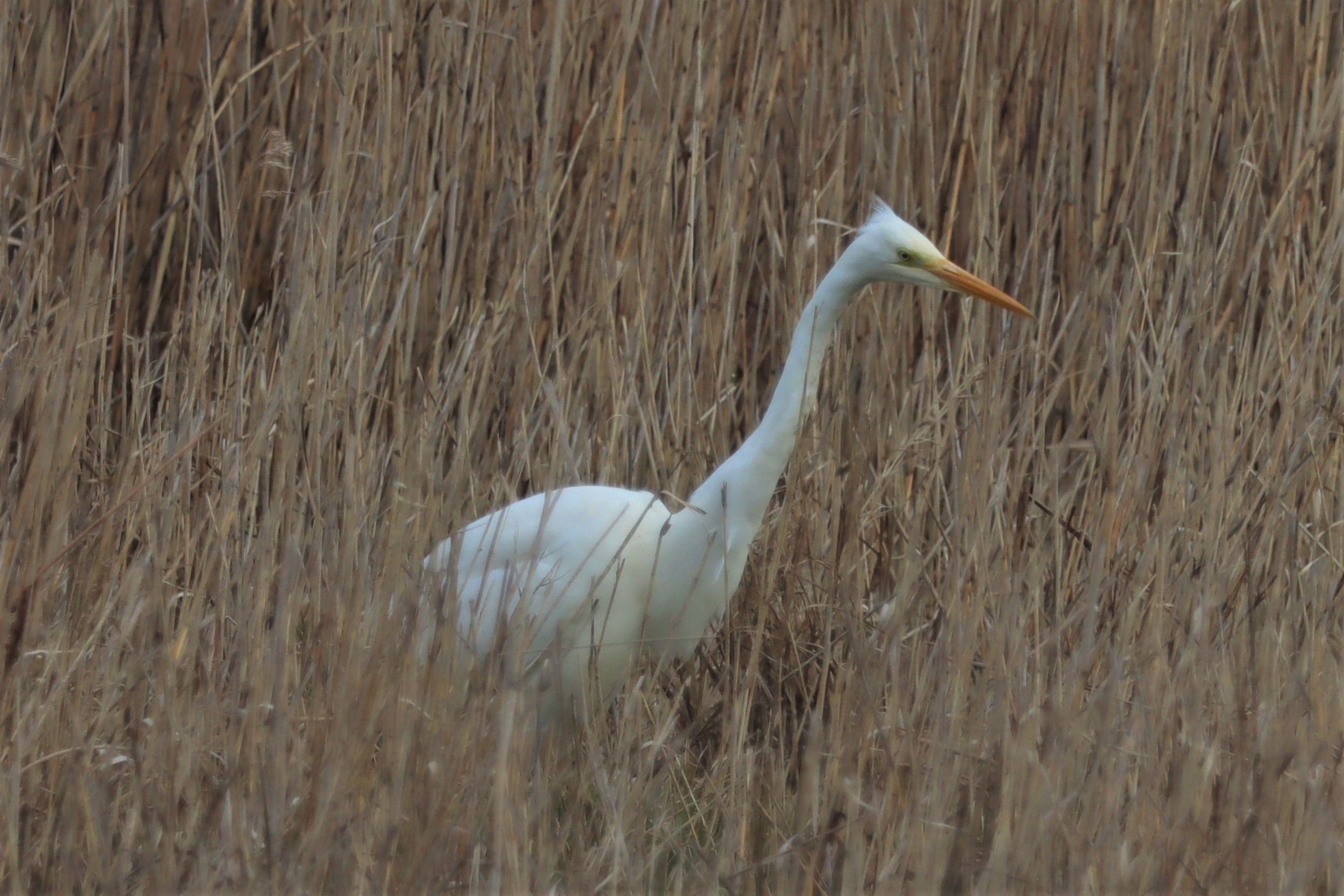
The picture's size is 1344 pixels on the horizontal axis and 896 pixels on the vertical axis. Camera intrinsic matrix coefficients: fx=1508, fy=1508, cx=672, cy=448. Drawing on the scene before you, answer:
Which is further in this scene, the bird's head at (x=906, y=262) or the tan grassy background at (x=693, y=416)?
the bird's head at (x=906, y=262)

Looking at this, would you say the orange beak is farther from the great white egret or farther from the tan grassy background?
the tan grassy background

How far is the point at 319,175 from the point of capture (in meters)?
2.42

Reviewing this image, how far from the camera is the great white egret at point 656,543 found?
180 centimetres

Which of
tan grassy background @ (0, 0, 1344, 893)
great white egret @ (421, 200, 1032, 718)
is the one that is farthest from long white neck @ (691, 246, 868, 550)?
tan grassy background @ (0, 0, 1344, 893)

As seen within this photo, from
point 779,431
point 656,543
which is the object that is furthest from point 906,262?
point 656,543

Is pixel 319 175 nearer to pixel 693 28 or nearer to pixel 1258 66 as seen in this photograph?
pixel 693 28

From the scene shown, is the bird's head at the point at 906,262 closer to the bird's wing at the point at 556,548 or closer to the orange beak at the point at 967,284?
the orange beak at the point at 967,284

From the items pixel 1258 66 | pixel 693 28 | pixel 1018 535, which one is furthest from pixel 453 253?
pixel 1258 66

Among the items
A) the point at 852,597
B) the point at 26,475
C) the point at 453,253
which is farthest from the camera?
the point at 453,253

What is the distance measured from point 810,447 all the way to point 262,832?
3.75 feet

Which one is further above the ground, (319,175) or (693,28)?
(693,28)

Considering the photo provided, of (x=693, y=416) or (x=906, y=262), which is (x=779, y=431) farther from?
(x=693, y=416)

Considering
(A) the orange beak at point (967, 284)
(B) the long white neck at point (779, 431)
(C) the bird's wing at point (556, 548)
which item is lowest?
(C) the bird's wing at point (556, 548)

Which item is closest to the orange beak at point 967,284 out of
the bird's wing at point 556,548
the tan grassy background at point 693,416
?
the tan grassy background at point 693,416
